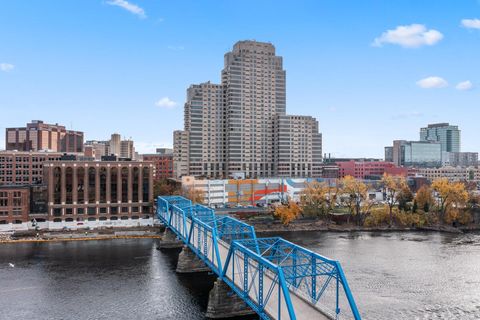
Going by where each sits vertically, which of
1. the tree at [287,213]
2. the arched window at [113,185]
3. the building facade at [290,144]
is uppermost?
the building facade at [290,144]

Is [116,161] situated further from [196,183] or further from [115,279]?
[115,279]

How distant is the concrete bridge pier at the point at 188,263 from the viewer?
72.4 m

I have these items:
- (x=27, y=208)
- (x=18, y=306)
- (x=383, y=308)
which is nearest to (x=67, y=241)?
(x=27, y=208)

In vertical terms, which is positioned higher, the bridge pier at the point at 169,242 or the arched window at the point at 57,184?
the arched window at the point at 57,184

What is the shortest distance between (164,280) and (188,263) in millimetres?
6097

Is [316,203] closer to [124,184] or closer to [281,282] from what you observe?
[124,184]

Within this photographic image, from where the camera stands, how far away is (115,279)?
2655 inches

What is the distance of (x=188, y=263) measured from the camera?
72750mm

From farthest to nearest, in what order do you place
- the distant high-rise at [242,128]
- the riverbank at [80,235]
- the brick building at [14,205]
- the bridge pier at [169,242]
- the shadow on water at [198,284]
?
the distant high-rise at [242,128]
the brick building at [14,205]
the riverbank at [80,235]
the bridge pier at [169,242]
the shadow on water at [198,284]

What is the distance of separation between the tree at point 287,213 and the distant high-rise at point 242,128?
226 feet

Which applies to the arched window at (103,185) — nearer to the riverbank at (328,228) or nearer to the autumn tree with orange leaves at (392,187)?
the riverbank at (328,228)

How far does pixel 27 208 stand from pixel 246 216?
53.7m

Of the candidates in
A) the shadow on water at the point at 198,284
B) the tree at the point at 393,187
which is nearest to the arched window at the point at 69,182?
the shadow on water at the point at 198,284

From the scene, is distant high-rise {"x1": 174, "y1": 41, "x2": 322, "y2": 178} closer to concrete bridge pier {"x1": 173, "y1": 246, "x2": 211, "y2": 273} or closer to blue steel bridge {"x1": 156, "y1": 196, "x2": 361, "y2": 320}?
concrete bridge pier {"x1": 173, "y1": 246, "x2": 211, "y2": 273}
